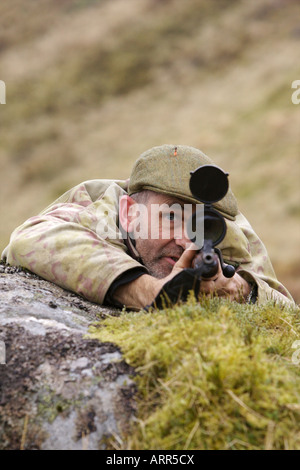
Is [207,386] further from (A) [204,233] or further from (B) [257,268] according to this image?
(B) [257,268]

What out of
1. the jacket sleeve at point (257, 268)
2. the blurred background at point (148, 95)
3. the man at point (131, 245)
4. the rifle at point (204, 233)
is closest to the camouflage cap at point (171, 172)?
the man at point (131, 245)

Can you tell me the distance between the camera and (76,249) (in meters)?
3.67

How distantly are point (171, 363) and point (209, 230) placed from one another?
3.88 ft

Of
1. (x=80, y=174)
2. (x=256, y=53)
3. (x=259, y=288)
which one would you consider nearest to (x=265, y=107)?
(x=256, y=53)

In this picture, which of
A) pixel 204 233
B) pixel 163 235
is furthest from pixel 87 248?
pixel 204 233

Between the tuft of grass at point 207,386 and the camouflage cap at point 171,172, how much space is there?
1.69m

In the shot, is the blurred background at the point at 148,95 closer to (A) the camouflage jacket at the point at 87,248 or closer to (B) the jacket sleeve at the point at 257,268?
(B) the jacket sleeve at the point at 257,268

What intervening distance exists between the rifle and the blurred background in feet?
40.2

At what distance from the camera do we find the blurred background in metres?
21.0

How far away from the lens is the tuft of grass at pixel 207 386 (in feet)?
6.63

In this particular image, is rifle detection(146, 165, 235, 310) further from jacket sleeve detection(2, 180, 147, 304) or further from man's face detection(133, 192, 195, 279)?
man's face detection(133, 192, 195, 279)

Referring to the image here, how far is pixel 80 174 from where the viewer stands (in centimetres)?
2388

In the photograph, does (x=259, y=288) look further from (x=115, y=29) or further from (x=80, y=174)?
(x=115, y=29)

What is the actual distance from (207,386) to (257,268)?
2855 millimetres
